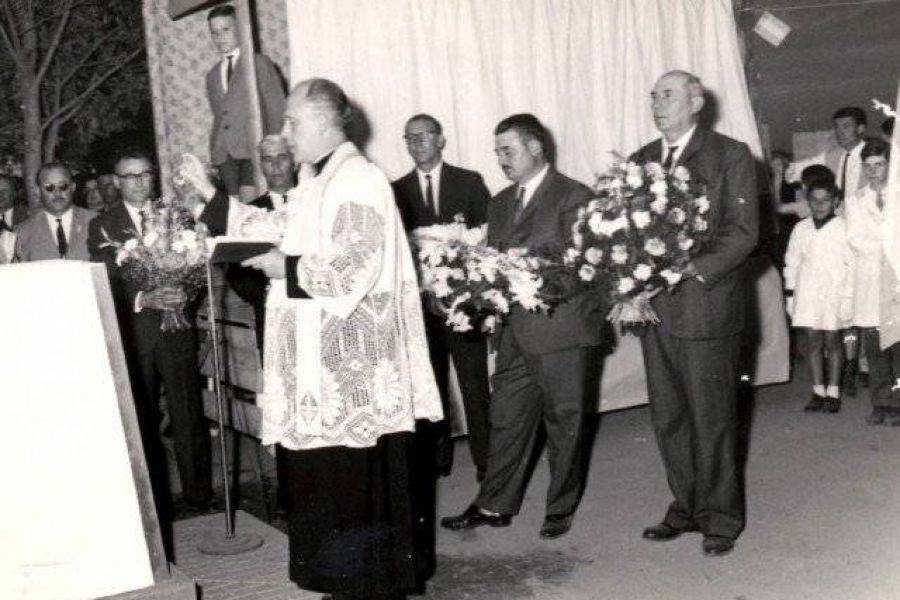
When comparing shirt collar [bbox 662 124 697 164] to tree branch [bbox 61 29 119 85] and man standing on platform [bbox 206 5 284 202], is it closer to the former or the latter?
man standing on platform [bbox 206 5 284 202]

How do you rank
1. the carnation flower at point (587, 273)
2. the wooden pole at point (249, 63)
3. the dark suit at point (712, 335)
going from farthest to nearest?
the wooden pole at point (249, 63) → the carnation flower at point (587, 273) → the dark suit at point (712, 335)

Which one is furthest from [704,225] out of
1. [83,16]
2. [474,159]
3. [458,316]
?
[83,16]

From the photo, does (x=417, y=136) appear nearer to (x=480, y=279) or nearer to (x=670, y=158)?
(x=480, y=279)

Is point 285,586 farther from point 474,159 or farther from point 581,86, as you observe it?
point 581,86

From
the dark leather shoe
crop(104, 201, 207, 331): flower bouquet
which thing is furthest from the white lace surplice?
the dark leather shoe

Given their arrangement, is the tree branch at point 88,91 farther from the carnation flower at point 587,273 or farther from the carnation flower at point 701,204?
the carnation flower at point 701,204

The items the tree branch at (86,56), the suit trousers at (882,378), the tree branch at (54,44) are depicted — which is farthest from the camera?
the tree branch at (86,56)

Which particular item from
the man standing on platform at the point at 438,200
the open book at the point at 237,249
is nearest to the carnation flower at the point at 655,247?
the open book at the point at 237,249

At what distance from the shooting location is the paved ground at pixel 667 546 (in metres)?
4.38

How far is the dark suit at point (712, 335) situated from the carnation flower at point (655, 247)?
0.20 meters

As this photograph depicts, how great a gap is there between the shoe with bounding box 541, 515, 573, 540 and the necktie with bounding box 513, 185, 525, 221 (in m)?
1.55

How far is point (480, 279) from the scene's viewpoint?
4.95 metres

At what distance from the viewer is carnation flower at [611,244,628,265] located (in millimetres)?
4585

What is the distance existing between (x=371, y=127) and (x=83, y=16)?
12.5m
